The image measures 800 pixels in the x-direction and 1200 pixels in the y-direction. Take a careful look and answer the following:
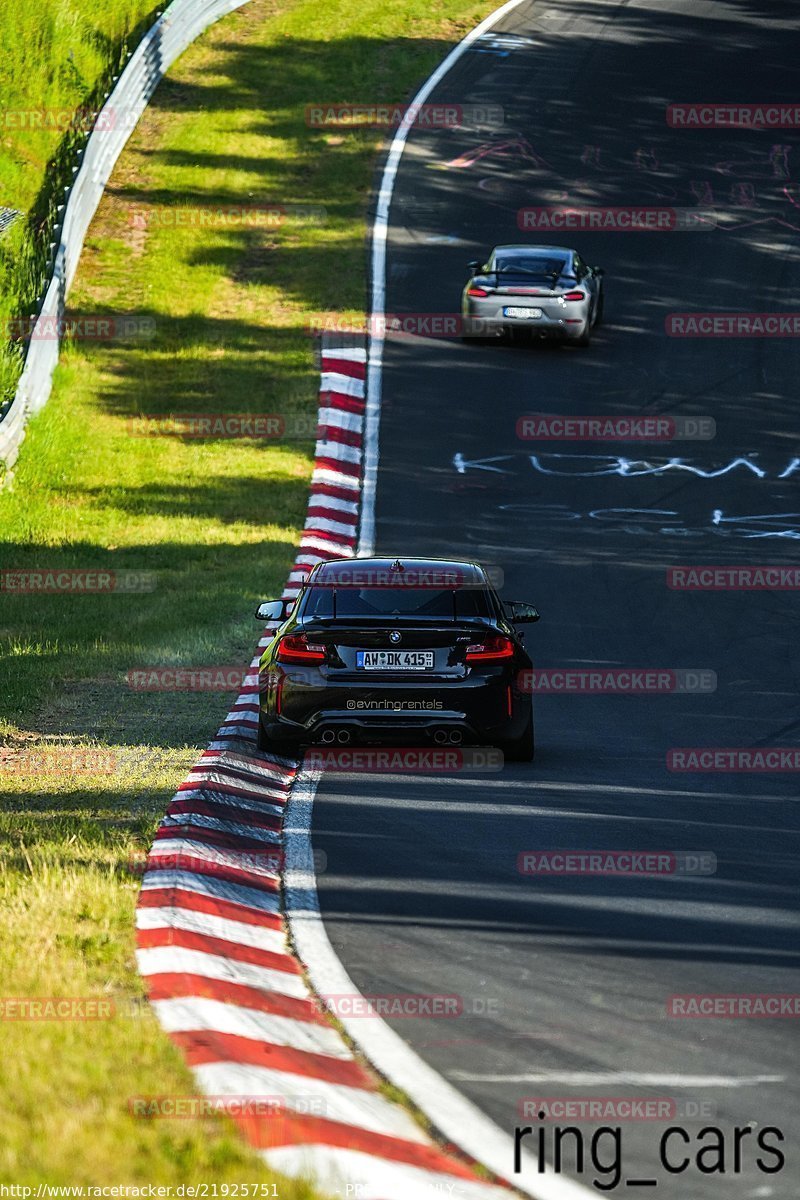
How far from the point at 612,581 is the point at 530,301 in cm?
1048

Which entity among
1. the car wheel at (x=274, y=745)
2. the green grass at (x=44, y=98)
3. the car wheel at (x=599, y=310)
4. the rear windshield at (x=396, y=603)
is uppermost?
the green grass at (x=44, y=98)

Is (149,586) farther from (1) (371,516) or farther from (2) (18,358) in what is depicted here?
(2) (18,358)

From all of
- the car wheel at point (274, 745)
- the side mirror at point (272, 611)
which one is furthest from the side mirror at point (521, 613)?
the car wheel at point (274, 745)

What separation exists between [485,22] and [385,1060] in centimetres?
4188

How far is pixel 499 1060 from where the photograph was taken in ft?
20.1

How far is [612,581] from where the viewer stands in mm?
18469

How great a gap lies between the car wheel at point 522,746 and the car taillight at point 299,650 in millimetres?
1365

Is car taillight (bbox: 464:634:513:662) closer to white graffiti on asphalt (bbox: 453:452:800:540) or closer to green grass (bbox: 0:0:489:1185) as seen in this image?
green grass (bbox: 0:0:489:1185)

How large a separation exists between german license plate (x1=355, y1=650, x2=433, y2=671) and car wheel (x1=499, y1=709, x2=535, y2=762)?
0.77 meters

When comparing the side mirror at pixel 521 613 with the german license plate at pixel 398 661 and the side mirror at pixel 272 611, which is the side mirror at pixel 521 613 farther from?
the side mirror at pixel 272 611

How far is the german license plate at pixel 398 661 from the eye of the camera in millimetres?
11453

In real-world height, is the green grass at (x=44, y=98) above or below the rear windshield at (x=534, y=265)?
above

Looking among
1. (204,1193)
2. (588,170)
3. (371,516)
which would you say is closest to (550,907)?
(204,1193)

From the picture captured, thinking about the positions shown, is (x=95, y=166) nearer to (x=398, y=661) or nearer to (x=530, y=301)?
(x=530, y=301)
